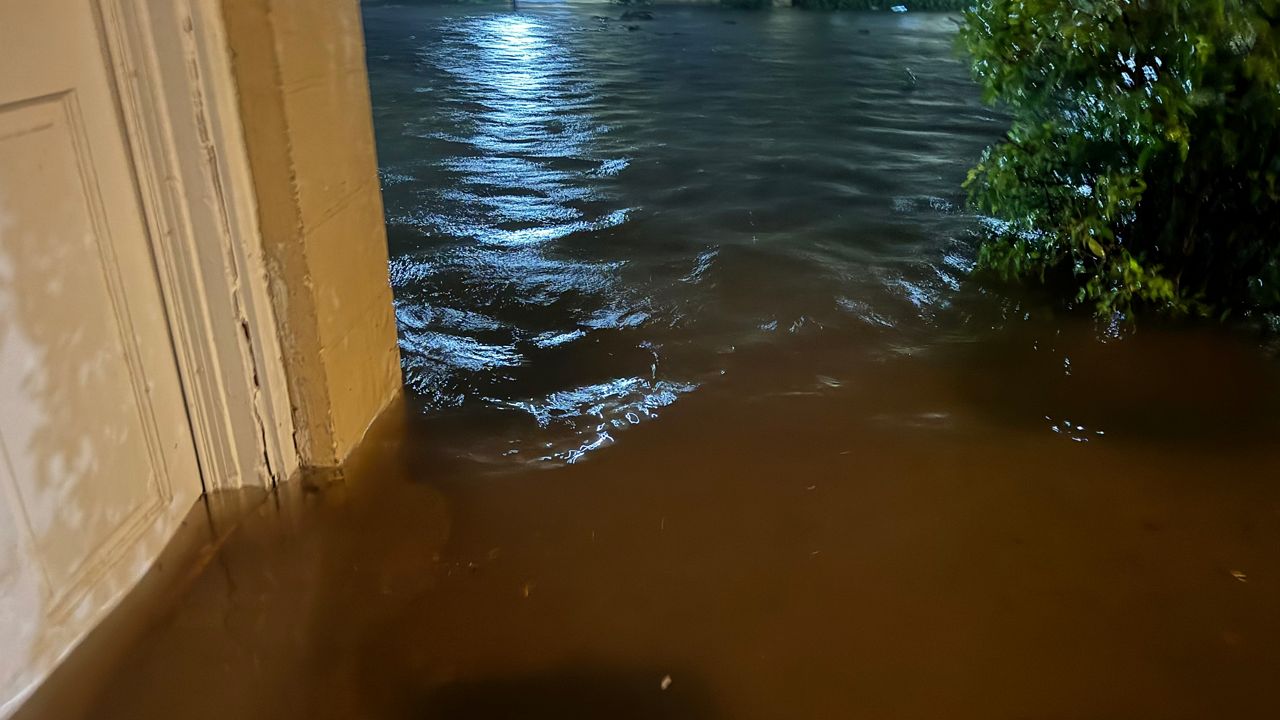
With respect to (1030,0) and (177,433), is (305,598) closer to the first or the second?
(177,433)

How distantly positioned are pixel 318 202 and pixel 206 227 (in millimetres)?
324

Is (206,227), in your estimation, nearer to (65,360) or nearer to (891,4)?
(65,360)

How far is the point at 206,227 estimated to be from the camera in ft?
7.38

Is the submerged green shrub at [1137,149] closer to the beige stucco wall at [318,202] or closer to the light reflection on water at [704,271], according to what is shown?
the light reflection on water at [704,271]

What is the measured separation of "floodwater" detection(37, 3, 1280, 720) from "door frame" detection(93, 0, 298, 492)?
0.85 ft

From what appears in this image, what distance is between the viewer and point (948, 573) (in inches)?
94.9

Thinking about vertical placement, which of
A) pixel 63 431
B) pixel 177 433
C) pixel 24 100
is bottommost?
pixel 177 433

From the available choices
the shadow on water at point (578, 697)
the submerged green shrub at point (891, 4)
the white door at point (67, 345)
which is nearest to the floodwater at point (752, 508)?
the shadow on water at point (578, 697)

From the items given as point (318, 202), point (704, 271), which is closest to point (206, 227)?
point (318, 202)

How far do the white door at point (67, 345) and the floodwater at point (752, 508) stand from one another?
0.22 metres

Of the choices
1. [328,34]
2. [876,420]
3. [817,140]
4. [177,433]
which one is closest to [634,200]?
[817,140]

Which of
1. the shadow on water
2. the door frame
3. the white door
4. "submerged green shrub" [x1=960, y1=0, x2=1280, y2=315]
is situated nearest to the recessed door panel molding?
the white door

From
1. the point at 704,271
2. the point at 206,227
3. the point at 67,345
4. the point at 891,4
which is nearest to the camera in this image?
the point at 67,345

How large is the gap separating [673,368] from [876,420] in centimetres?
83
